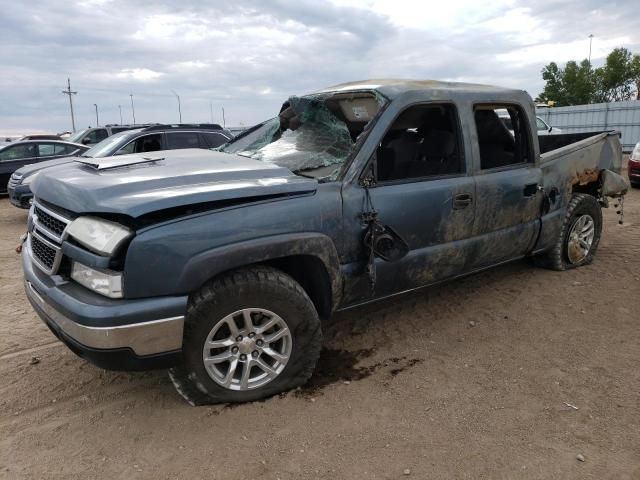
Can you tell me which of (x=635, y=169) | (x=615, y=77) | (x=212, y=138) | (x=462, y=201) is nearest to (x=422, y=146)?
(x=462, y=201)

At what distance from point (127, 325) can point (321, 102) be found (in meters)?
2.31

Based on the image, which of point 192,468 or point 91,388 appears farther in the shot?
point 91,388

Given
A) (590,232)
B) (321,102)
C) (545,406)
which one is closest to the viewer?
(545,406)

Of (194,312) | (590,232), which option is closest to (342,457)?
(194,312)

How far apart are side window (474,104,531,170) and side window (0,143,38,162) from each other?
1135 cm

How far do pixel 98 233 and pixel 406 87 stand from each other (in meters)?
2.23

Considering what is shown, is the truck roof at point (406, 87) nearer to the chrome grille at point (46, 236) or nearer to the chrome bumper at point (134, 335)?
the chrome bumper at point (134, 335)

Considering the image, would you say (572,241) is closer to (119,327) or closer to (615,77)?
(119,327)

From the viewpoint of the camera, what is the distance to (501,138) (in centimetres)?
446

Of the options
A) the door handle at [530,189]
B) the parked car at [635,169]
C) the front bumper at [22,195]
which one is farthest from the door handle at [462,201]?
the parked car at [635,169]

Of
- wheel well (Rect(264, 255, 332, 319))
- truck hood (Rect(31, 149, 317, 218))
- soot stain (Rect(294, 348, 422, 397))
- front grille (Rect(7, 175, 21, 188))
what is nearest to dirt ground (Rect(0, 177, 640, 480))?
soot stain (Rect(294, 348, 422, 397))

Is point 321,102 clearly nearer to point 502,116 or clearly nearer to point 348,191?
point 348,191

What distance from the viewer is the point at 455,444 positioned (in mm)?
2600

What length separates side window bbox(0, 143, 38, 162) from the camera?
11.9 metres
